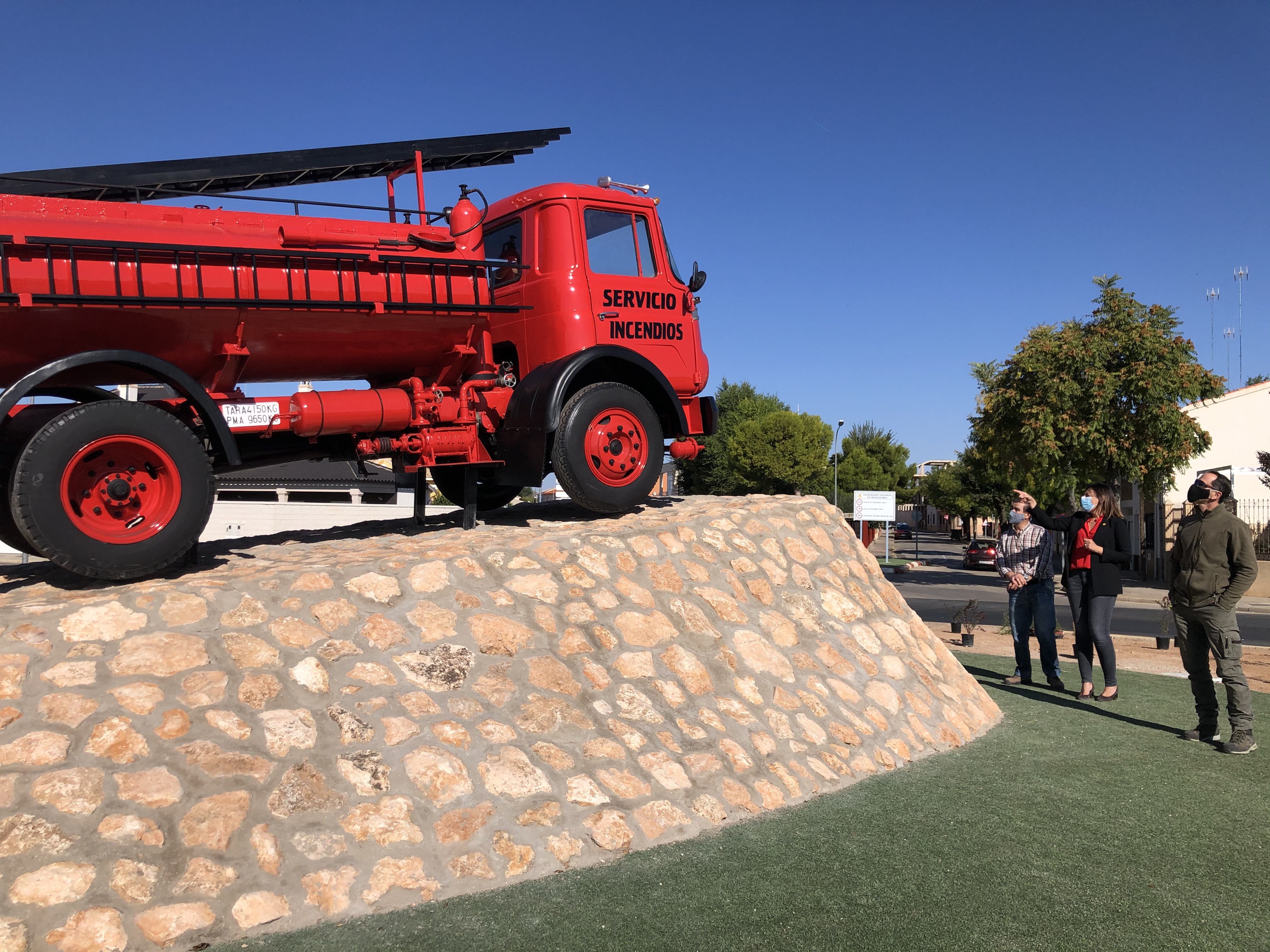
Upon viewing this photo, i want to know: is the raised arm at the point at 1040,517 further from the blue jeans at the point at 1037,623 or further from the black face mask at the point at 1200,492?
the black face mask at the point at 1200,492

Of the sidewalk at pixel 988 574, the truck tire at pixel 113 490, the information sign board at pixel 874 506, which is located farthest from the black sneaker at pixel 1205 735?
the information sign board at pixel 874 506

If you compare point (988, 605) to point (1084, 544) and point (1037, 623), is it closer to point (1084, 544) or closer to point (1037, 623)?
point (1037, 623)

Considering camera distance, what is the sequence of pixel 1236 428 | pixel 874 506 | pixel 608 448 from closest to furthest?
pixel 608 448 < pixel 874 506 < pixel 1236 428

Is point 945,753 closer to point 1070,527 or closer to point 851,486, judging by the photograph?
point 1070,527

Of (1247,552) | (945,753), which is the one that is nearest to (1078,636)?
(1247,552)

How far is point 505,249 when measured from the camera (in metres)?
8.03

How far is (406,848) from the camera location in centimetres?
417

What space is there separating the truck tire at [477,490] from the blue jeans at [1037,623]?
5.08 metres

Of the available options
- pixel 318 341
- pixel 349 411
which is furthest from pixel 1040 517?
pixel 318 341

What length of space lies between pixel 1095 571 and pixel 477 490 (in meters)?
5.63

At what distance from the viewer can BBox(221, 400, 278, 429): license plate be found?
6367 millimetres

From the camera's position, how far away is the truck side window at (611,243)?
25.4 ft

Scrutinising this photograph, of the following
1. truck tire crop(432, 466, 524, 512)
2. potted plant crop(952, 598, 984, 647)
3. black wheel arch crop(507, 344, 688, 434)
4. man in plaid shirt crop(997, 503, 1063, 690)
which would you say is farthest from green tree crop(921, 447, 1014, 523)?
black wheel arch crop(507, 344, 688, 434)

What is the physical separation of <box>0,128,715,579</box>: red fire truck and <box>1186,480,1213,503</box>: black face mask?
391 centimetres
